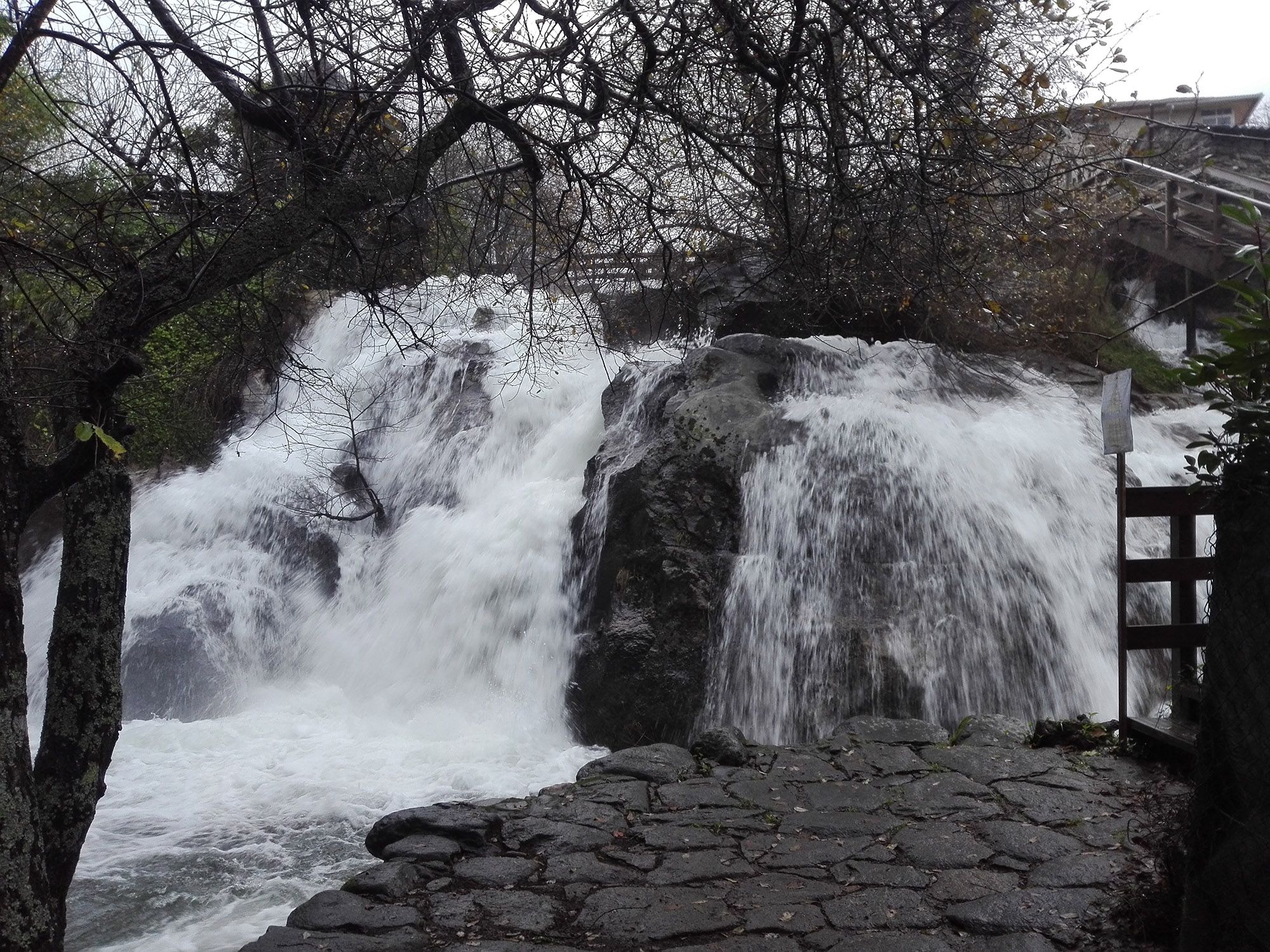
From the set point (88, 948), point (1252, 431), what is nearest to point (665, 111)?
point (1252, 431)

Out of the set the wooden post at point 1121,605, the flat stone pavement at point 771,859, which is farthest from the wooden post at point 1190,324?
the flat stone pavement at point 771,859

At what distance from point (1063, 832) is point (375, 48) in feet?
14.4

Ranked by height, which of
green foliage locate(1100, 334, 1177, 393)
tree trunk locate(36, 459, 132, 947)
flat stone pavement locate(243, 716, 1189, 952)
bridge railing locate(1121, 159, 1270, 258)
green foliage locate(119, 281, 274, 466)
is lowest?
flat stone pavement locate(243, 716, 1189, 952)

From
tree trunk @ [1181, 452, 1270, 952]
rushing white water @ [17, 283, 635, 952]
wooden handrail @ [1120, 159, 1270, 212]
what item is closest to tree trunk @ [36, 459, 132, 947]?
rushing white water @ [17, 283, 635, 952]

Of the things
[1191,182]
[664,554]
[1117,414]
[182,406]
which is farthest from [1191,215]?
[182,406]

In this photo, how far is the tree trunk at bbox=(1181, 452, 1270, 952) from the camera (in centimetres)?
291

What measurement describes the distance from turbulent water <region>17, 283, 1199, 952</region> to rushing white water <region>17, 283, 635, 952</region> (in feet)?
0.12

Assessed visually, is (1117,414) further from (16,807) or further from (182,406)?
(182,406)

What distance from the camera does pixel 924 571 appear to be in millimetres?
8305

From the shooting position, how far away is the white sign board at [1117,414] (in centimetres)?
546

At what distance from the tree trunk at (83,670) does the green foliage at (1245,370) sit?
4.01 metres

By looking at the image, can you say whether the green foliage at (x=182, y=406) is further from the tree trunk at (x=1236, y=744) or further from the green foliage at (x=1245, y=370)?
the tree trunk at (x=1236, y=744)

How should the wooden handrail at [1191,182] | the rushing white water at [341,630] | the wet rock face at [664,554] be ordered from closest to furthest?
the wooden handrail at [1191,182], the rushing white water at [341,630], the wet rock face at [664,554]

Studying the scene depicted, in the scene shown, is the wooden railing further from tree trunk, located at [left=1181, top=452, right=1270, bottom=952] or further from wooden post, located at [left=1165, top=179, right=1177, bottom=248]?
wooden post, located at [left=1165, top=179, right=1177, bottom=248]
